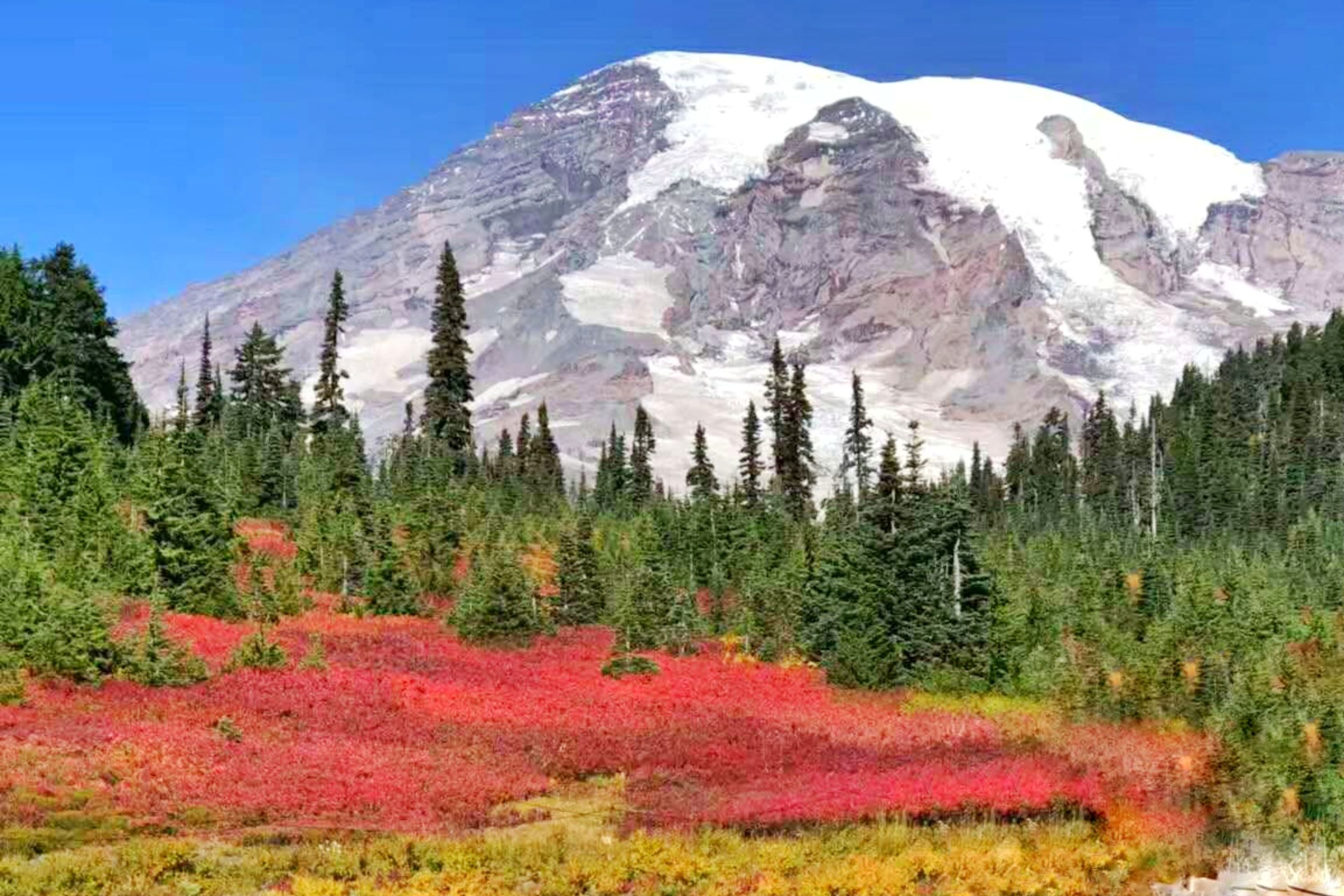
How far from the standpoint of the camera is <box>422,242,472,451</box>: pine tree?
268ft

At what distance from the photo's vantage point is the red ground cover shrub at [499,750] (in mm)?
21922

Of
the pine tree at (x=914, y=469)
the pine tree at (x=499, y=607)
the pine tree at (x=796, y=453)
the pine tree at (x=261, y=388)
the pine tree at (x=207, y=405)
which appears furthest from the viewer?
the pine tree at (x=796, y=453)

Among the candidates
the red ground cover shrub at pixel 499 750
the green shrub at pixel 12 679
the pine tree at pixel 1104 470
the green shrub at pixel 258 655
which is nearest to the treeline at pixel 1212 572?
the pine tree at pixel 1104 470

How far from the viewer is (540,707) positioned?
3312cm

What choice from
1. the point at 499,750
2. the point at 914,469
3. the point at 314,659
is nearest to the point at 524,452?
the point at 914,469

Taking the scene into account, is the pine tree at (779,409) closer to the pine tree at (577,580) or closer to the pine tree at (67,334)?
the pine tree at (577,580)

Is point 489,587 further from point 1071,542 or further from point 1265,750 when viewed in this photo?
point 1071,542

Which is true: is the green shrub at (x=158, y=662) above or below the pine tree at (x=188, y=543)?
below

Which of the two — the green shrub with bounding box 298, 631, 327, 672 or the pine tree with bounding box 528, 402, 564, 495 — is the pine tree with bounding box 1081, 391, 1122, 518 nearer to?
the pine tree with bounding box 528, 402, 564, 495

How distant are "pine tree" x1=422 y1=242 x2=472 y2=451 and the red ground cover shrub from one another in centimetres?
4357

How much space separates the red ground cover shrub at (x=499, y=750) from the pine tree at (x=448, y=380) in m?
43.6

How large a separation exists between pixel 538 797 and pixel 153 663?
11.1 m

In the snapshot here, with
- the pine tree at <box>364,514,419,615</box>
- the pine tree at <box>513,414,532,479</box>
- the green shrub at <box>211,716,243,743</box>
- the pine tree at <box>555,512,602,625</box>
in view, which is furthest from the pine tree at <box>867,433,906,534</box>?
the pine tree at <box>513,414,532,479</box>

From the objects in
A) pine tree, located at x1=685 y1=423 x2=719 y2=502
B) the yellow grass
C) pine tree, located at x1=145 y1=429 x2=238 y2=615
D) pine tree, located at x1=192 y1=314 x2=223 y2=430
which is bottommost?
the yellow grass
